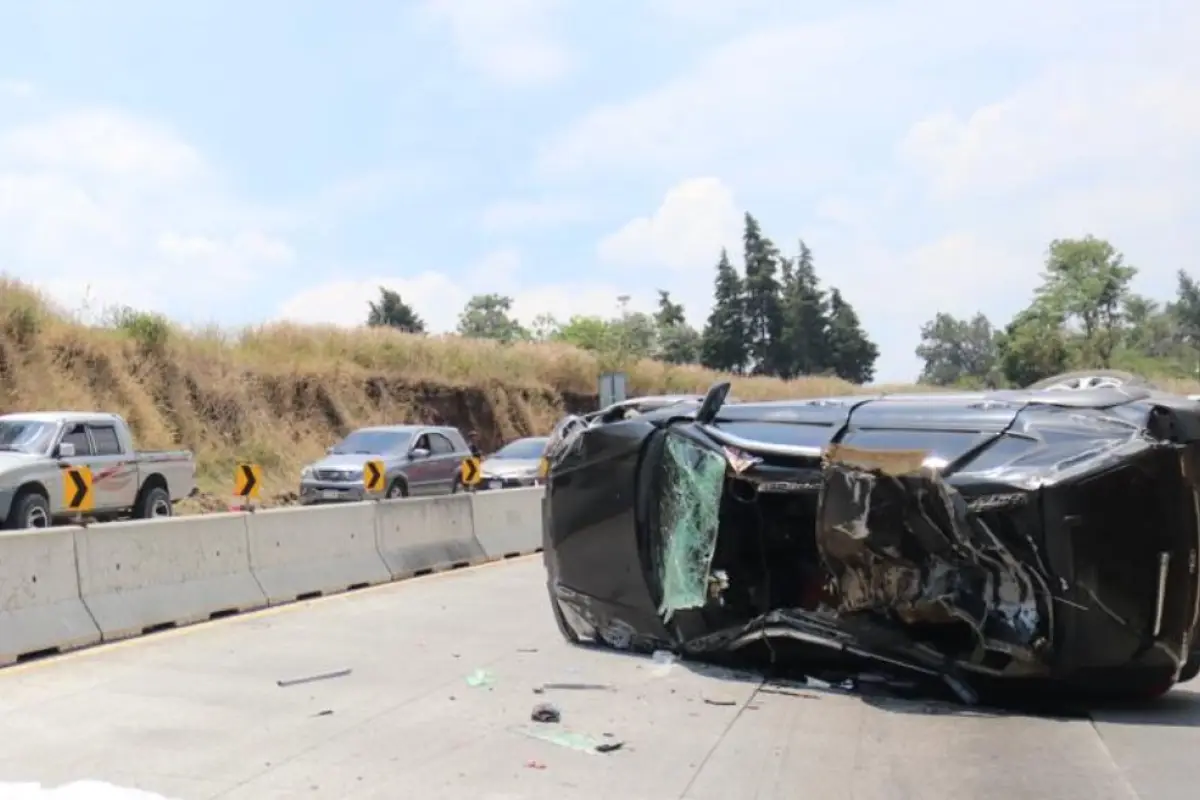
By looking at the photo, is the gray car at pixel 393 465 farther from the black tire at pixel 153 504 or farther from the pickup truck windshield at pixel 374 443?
the black tire at pixel 153 504

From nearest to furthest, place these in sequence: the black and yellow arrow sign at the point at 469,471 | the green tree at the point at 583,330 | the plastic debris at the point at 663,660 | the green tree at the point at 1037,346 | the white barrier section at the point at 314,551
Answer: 1. the plastic debris at the point at 663,660
2. the white barrier section at the point at 314,551
3. the black and yellow arrow sign at the point at 469,471
4. the green tree at the point at 1037,346
5. the green tree at the point at 583,330

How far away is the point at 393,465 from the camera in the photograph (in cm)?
2353

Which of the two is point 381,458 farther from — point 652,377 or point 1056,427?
point 652,377

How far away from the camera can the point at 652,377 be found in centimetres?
5741

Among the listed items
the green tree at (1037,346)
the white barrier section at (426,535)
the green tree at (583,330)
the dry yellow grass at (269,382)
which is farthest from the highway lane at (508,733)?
the green tree at (583,330)

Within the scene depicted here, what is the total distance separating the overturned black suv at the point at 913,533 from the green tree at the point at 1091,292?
65.7 m

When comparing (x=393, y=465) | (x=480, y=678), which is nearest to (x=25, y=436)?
(x=393, y=465)

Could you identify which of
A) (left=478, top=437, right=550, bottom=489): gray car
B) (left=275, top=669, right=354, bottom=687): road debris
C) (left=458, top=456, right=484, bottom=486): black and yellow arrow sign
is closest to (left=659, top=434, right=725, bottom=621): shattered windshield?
(left=275, top=669, right=354, bottom=687): road debris

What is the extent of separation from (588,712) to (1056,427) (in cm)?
320

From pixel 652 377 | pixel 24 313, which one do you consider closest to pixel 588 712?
pixel 24 313

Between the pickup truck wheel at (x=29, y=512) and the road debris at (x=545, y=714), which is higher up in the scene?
the pickup truck wheel at (x=29, y=512)

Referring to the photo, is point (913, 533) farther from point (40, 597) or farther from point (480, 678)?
point (40, 597)

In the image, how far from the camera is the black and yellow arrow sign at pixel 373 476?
2195 centimetres

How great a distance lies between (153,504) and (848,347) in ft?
272
